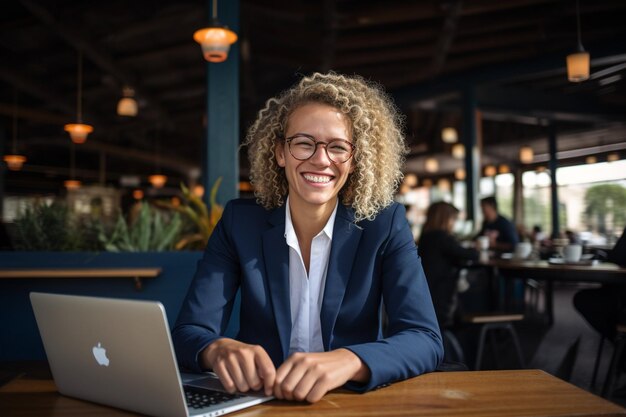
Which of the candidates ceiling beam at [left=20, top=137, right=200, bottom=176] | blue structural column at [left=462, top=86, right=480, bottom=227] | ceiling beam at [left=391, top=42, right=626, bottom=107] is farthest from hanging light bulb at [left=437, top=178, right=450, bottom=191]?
blue structural column at [left=462, top=86, right=480, bottom=227]

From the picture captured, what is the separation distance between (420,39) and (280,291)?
22.1 ft

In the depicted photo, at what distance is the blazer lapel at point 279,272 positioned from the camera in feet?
4.92

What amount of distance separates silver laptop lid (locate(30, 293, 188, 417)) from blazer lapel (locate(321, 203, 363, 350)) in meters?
0.61

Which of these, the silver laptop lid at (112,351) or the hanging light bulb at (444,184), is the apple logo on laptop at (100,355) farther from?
the hanging light bulb at (444,184)

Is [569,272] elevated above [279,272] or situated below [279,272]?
below

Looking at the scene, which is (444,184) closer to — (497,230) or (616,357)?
(497,230)

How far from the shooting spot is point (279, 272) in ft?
5.10

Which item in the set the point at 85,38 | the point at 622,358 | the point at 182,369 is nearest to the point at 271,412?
the point at 182,369

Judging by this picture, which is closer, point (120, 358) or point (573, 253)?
point (120, 358)

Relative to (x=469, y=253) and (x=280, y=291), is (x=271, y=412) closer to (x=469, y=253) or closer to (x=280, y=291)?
(x=280, y=291)

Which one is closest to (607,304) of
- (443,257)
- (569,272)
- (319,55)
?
(569,272)

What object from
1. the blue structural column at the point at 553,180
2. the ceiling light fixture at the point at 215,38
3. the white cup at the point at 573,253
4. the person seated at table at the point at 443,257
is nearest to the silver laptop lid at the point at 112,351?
the person seated at table at the point at 443,257

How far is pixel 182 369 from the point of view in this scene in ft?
4.50

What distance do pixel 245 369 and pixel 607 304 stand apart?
10.4 ft
